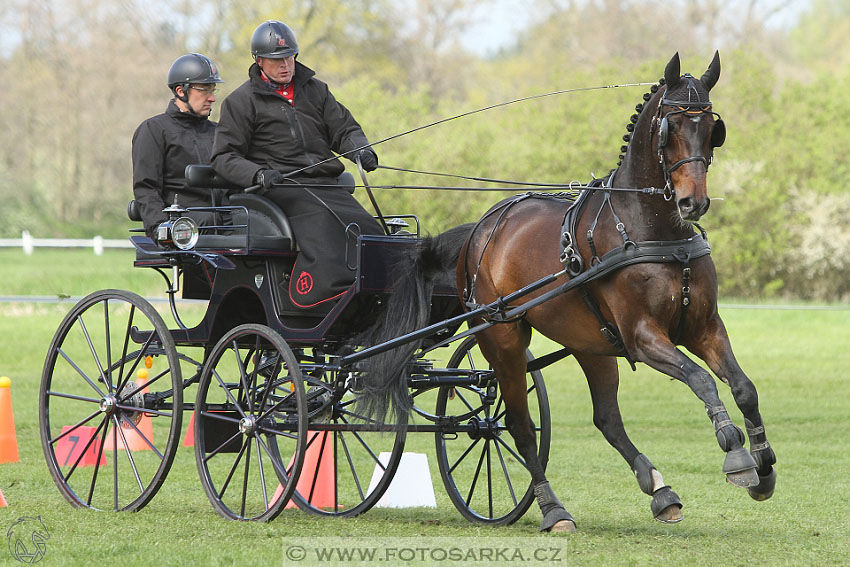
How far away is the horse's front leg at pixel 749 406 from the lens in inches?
190

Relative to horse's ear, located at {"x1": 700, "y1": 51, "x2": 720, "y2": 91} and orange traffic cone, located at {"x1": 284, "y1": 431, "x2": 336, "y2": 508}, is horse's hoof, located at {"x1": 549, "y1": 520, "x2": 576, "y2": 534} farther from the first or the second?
horse's ear, located at {"x1": 700, "y1": 51, "x2": 720, "y2": 91}

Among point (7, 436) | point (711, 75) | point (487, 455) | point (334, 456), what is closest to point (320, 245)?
point (334, 456)

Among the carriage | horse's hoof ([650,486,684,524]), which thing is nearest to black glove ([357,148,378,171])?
the carriage

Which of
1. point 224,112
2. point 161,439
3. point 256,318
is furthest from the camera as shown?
point 161,439

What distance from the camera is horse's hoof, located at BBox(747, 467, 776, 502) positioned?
486cm

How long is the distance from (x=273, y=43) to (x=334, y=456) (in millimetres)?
2255

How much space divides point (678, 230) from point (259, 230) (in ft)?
7.35

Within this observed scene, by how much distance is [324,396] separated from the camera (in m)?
6.09

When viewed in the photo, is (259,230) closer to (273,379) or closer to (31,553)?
(273,379)

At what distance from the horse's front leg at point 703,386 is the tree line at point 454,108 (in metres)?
14.0

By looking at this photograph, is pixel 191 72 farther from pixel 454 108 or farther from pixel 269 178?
pixel 454 108

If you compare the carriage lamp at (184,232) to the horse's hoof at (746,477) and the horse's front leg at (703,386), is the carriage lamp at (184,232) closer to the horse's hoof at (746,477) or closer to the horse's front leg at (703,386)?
the horse's front leg at (703,386)

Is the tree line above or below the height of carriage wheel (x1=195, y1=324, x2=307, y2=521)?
above

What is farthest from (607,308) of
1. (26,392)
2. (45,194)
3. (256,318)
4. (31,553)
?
(45,194)
